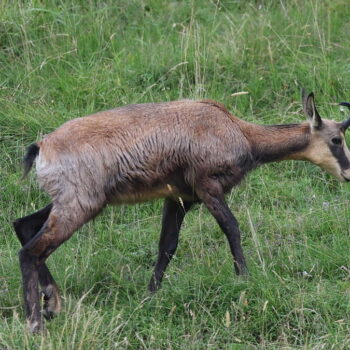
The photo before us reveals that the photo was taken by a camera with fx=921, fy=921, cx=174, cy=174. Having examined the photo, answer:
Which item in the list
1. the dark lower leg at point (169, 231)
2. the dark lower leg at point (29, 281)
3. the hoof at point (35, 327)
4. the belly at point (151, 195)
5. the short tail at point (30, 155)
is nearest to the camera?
the hoof at point (35, 327)

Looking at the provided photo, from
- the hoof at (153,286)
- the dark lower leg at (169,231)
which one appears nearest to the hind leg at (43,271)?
the hoof at (153,286)

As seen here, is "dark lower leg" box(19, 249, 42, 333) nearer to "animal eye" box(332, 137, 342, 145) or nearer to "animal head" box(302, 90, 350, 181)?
"animal head" box(302, 90, 350, 181)

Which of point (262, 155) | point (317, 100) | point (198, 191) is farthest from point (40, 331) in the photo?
point (317, 100)

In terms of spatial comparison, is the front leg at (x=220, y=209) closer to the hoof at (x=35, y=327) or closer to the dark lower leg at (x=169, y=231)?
the dark lower leg at (x=169, y=231)

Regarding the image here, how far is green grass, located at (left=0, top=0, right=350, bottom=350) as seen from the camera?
617 cm

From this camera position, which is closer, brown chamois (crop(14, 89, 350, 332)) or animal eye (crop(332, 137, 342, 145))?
brown chamois (crop(14, 89, 350, 332))

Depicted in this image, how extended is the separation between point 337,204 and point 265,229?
0.70 metres

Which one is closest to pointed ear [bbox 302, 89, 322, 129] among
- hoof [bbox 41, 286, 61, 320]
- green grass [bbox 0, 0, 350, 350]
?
green grass [bbox 0, 0, 350, 350]

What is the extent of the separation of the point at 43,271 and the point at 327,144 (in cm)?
253

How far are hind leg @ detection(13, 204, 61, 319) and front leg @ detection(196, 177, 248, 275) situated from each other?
1162 millimetres

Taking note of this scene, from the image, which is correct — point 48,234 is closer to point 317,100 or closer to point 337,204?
point 337,204

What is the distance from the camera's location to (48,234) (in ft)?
20.7

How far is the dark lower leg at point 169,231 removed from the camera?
23.6ft

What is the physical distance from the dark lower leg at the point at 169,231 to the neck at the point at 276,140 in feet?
2.32
